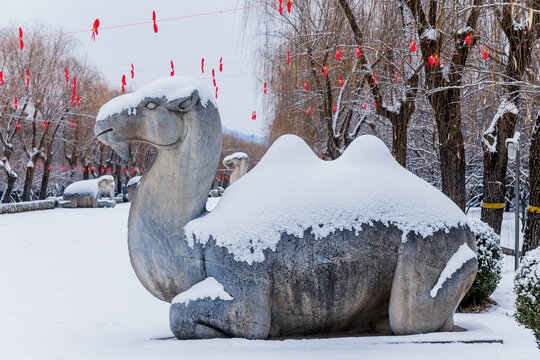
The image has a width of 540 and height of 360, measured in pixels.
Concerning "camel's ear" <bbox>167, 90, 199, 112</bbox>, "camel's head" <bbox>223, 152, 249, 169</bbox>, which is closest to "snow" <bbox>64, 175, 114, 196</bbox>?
"camel's head" <bbox>223, 152, 249, 169</bbox>

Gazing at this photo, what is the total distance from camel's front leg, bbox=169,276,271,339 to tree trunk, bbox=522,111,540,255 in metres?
5.04

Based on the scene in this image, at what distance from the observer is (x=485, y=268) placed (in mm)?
5707

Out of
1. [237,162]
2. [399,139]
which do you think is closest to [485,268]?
[237,162]

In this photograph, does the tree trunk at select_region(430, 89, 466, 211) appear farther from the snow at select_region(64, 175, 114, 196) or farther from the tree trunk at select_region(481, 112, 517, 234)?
the snow at select_region(64, 175, 114, 196)

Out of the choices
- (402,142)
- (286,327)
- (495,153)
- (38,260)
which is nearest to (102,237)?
(38,260)

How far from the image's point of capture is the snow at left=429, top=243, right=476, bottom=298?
3484 mm

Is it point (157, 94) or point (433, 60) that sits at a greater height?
point (433, 60)

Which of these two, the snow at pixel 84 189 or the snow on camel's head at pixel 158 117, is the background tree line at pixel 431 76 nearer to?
the snow on camel's head at pixel 158 117

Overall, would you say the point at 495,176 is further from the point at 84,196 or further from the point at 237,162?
the point at 84,196

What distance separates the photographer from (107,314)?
5.31m

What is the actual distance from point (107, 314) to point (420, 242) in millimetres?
3389

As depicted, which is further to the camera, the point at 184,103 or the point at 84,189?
the point at 84,189

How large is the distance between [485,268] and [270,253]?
3338 millimetres

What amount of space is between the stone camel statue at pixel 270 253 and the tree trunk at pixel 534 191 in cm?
376
